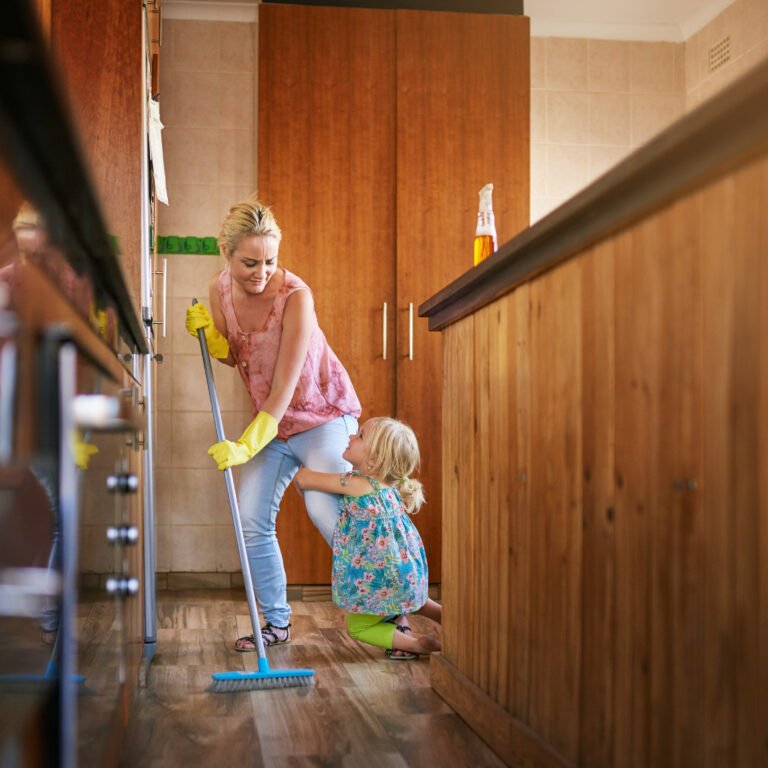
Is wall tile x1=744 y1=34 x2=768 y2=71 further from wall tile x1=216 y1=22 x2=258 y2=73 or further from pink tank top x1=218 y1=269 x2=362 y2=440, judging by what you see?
pink tank top x1=218 y1=269 x2=362 y2=440

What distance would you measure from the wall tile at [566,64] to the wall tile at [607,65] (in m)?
0.03

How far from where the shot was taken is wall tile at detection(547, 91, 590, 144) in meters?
4.30

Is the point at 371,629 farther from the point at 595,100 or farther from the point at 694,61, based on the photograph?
the point at 694,61

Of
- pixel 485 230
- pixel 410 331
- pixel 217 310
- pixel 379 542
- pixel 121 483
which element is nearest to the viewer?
pixel 121 483

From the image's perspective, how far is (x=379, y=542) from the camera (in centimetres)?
289

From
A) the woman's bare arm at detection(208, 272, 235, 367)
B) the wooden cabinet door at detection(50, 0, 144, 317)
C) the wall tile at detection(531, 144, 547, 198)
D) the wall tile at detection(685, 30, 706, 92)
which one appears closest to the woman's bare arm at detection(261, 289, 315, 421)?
the woman's bare arm at detection(208, 272, 235, 367)

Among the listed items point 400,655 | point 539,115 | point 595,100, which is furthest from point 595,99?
point 400,655

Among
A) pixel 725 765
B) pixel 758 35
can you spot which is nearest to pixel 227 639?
pixel 725 765

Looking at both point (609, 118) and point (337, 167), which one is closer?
point (337, 167)

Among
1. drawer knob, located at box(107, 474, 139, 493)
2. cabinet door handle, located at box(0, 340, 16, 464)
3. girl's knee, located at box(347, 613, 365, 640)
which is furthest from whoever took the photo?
girl's knee, located at box(347, 613, 365, 640)

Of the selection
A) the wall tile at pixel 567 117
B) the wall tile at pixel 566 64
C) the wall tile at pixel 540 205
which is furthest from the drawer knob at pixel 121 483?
the wall tile at pixel 566 64

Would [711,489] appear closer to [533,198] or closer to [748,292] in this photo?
[748,292]

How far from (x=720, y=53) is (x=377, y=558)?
2.62m

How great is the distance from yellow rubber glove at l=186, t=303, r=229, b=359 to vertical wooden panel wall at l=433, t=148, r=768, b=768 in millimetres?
1251
